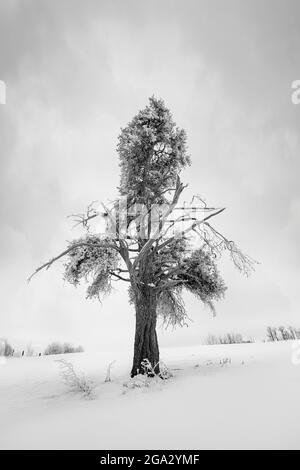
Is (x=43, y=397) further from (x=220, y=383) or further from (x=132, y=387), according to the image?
(x=220, y=383)

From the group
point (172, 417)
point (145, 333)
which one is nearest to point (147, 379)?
Result: point (145, 333)

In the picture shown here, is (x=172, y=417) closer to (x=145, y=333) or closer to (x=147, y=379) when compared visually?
(x=147, y=379)

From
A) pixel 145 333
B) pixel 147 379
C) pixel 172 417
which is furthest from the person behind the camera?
pixel 145 333

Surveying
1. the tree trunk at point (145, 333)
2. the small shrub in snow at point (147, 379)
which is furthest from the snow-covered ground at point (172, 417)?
the tree trunk at point (145, 333)

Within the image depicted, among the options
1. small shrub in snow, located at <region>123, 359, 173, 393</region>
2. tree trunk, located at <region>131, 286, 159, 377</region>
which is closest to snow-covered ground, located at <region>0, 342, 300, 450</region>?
small shrub in snow, located at <region>123, 359, 173, 393</region>

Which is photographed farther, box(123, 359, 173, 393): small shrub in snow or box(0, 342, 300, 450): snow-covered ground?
box(123, 359, 173, 393): small shrub in snow

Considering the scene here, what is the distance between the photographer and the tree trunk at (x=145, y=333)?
8273mm

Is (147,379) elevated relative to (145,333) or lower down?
lower down

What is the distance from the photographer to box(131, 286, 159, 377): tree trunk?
827cm

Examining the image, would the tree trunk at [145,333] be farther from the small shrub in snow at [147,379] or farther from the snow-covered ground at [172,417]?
the snow-covered ground at [172,417]

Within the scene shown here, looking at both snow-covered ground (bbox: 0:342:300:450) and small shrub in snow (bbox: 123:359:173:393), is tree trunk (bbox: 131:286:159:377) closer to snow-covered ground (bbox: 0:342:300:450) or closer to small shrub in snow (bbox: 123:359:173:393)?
small shrub in snow (bbox: 123:359:173:393)

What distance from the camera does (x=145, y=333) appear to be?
866 cm

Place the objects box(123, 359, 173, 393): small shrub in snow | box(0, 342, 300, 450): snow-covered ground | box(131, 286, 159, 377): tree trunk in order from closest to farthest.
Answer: box(0, 342, 300, 450): snow-covered ground
box(123, 359, 173, 393): small shrub in snow
box(131, 286, 159, 377): tree trunk
